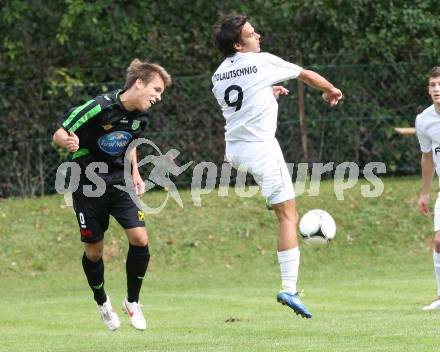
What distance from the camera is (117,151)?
9.18m

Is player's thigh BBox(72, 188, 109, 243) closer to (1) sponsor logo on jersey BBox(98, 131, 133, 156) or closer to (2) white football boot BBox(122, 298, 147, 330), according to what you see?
(1) sponsor logo on jersey BBox(98, 131, 133, 156)

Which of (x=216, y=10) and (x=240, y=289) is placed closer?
(x=240, y=289)

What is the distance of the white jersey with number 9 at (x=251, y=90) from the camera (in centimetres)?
914

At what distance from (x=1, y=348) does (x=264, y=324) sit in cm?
226

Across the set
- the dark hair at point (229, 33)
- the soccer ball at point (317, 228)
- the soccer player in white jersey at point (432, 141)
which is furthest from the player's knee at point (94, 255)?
the soccer player in white jersey at point (432, 141)

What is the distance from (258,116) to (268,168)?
0.43m

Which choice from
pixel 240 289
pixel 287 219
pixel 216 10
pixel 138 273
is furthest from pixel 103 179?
pixel 216 10

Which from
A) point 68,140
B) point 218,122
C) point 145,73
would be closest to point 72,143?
point 68,140

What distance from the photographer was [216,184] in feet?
60.7

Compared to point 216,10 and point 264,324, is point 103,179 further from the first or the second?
point 216,10

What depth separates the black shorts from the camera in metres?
9.16

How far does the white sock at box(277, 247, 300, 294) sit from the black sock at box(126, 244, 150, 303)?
44.5 inches

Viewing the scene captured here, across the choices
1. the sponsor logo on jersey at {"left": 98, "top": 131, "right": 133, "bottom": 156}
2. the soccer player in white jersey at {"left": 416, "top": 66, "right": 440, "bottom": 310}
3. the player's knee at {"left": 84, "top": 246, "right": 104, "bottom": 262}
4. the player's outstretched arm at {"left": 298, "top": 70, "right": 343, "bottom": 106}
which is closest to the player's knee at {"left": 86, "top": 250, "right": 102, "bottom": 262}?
the player's knee at {"left": 84, "top": 246, "right": 104, "bottom": 262}

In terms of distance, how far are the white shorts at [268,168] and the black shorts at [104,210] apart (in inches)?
39.0
